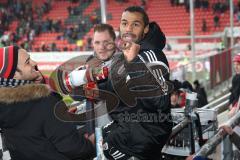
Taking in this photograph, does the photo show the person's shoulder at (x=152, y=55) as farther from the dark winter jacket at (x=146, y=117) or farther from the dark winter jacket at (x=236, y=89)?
the dark winter jacket at (x=236, y=89)

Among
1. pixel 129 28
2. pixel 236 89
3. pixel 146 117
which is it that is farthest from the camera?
pixel 236 89

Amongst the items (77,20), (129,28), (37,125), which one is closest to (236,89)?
(129,28)

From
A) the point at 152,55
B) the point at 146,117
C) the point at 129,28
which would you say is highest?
the point at 129,28

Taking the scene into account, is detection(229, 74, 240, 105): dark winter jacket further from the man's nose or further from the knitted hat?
the knitted hat

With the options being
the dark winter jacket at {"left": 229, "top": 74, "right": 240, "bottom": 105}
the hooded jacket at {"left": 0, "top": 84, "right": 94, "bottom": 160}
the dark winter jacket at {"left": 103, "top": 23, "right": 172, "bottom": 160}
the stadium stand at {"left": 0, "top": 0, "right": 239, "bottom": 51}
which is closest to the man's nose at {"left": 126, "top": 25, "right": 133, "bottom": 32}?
the dark winter jacket at {"left": 103, "top": 23, "right": 172, "bottom": 160}

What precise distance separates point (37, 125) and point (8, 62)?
0.34 m

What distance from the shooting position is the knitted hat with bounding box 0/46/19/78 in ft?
6.86

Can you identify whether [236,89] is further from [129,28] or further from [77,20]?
[77,20]

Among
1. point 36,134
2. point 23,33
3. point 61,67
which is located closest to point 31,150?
point 36,134

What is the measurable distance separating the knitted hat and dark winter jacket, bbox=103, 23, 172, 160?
0.56m

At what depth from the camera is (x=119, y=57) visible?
243cm

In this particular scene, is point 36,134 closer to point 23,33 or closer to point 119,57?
point 119,57

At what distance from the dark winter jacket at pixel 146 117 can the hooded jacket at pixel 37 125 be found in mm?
234

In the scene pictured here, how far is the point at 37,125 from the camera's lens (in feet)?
7.04
